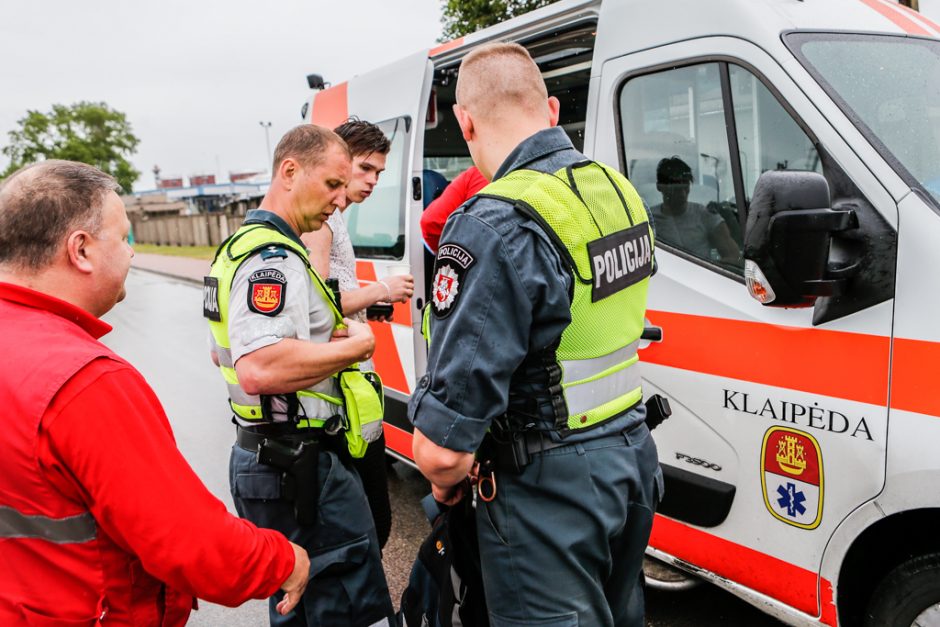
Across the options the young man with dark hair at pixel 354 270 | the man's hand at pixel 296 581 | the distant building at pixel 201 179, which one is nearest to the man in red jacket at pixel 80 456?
the man's hand at pixel 296 581

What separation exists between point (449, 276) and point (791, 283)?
88 centimetres

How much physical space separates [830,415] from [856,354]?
187 millimetres

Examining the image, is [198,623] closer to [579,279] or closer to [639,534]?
[639,534]

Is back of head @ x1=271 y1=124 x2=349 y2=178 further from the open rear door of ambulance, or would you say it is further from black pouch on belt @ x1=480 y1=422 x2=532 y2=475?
the open rear door of ambulance

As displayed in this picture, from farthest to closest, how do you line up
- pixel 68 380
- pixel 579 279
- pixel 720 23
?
1. pixel 720 23
2. pixel 579 279
3. pixel 68 380

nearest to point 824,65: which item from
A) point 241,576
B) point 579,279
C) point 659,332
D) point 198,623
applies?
point 659,332

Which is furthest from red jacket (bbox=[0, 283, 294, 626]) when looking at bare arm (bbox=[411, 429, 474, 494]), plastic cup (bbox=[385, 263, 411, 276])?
plastic cup (bbox=[385, 263, 411, 276])

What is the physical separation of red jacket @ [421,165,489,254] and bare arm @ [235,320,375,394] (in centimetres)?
152

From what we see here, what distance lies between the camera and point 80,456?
3.96 feet

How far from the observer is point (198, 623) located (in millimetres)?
3012

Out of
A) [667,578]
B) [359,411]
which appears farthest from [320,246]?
[667,578]

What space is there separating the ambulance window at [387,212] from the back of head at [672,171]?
5.23ft

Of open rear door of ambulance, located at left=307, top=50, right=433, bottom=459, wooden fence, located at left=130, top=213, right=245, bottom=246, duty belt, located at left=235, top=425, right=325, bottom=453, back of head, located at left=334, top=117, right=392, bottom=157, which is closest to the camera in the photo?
duty belt, located at left=235, top=425, right=325, bottom=453

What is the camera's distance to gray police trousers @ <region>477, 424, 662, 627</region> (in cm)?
154
